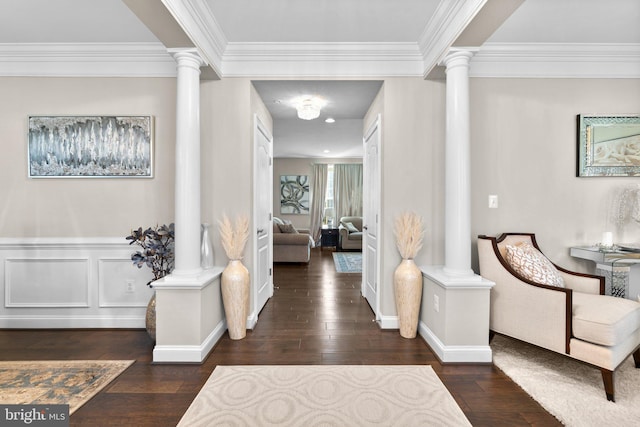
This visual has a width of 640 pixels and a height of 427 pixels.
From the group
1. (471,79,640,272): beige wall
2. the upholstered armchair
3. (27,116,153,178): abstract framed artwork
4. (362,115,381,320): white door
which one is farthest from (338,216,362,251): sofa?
(27,116,153,178): abstract framed artwork

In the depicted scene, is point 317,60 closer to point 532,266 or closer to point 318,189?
point 532,266

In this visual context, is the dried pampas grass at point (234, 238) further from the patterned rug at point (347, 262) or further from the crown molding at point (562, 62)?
the patterned rug at point (347, 262)

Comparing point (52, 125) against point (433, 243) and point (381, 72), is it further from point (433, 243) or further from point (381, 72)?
point (433, 243)

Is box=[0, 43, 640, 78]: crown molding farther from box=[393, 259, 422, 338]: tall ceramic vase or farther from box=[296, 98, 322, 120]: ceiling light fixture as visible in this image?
box=[393, 259, 422, 338]: tall ceramic vase

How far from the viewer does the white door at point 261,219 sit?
3.17 m

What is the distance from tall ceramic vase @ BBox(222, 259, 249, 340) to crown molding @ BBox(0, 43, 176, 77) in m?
1.93

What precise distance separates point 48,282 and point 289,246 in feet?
12.7

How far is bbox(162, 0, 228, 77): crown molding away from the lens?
6.87ft

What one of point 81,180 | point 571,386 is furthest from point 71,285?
point 571,386

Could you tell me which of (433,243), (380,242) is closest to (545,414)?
→ (433,243)

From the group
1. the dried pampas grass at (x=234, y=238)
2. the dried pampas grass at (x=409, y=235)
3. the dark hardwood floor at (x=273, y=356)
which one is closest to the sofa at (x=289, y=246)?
the dark hardwood floor at (x=273, y=356)

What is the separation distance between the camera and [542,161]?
2.98 metres

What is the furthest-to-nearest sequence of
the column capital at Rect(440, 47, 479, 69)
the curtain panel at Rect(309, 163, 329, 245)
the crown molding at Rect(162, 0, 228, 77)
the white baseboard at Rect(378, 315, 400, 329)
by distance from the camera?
the curtain panel at Rect(309, 163, 329, 245)
the white baseboard at Rect(378, 315, 400, 329)
the column capital at Rect(440, 47, 479, 69)
the crown molding at Rect(162, 0, 228, 77)

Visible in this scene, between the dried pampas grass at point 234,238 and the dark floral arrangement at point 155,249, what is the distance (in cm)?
48
